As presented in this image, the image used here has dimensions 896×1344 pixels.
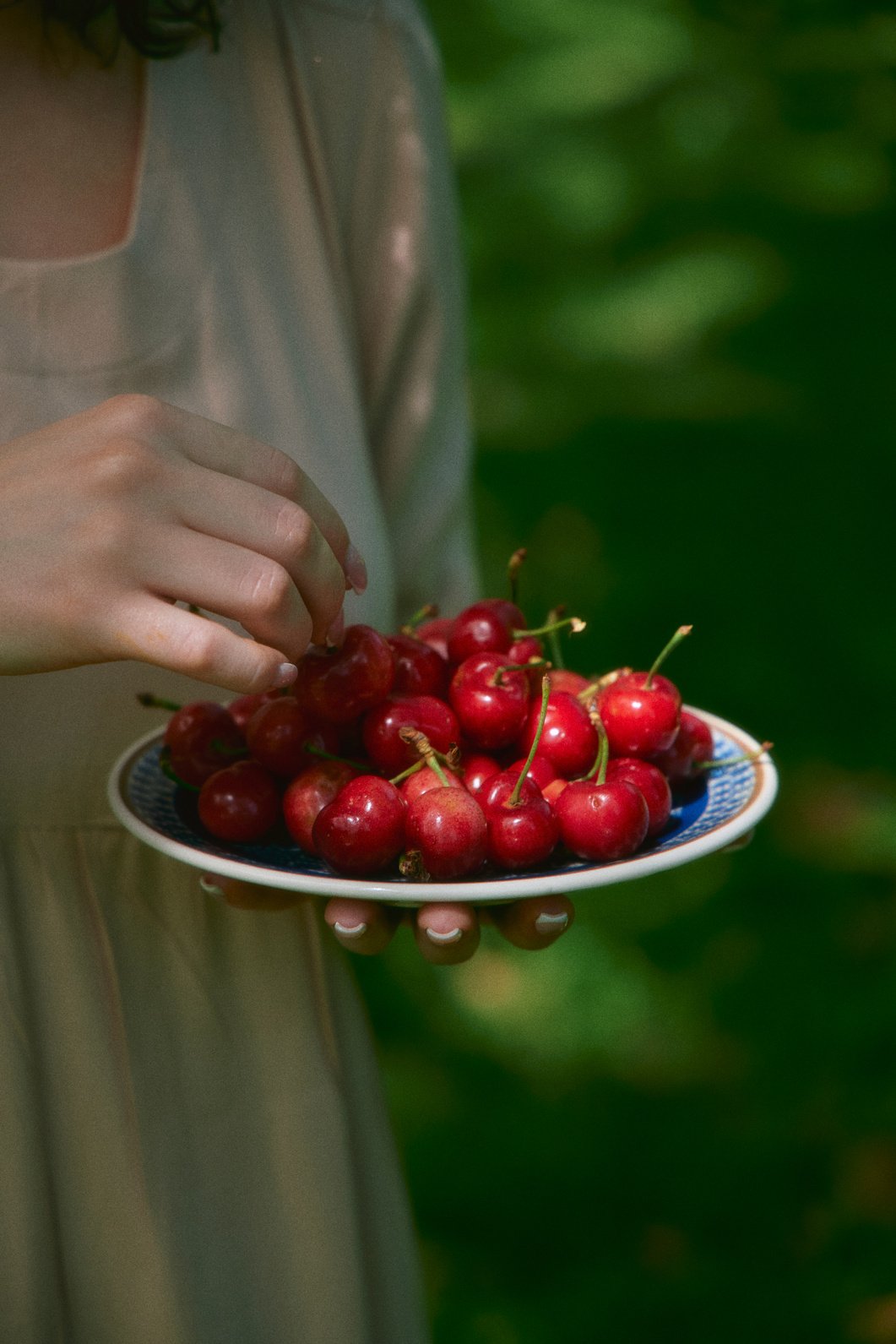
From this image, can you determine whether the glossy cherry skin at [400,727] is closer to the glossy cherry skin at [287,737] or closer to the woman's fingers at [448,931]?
the glossy cherry skin at [287,737]

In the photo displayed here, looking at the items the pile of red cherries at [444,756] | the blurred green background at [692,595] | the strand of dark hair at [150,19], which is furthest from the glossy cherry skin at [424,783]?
the blurred green background at [692,595]

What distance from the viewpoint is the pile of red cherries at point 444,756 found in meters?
0.66

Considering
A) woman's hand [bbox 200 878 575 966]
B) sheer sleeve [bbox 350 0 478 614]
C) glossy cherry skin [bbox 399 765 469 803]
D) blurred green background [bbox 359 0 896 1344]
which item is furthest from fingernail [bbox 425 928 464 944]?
blurred green background [bbox 359 0 896 1344]

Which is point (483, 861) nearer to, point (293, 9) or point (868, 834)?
point (293, 9)

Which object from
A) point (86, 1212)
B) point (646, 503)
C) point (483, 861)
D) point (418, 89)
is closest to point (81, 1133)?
point (86, 1212)

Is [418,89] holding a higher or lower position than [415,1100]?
higher

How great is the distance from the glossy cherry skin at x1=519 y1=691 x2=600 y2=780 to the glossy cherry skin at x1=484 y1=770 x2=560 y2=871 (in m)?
0.09

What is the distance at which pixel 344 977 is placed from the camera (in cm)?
81

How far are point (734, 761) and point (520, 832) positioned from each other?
0.19m

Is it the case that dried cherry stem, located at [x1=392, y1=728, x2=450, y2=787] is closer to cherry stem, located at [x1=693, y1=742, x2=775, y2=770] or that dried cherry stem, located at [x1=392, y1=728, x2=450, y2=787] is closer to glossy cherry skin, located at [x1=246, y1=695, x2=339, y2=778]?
glossy cherry skin, located at [x1=246, y1=695, x2=339, y2=778]

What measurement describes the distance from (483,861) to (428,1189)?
120cm

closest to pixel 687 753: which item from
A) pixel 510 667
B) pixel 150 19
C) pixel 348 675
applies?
pixel 510 667

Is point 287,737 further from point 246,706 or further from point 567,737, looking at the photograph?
point 567,737

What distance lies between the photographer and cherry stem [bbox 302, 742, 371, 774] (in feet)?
2.41
